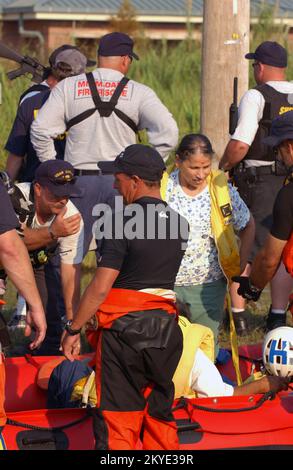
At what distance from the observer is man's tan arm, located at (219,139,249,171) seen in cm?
845

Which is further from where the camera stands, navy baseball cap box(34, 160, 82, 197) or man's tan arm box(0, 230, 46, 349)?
navy baseball cap box(34, 160, 82, 197)

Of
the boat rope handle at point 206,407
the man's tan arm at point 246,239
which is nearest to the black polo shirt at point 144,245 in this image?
the boat rope handle at point 206,407

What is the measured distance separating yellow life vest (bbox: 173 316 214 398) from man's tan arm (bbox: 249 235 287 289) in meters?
0.43

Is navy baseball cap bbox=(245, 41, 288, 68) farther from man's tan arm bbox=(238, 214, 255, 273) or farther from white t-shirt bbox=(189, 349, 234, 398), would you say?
white t-shirt bbox=(189, 349, 234, 398)

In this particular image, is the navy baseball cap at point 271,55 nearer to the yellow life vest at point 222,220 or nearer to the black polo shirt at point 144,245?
the yellow life vest at point 222,220

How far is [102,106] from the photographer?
26.2 ft

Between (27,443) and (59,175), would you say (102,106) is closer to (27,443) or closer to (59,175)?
(59,175)

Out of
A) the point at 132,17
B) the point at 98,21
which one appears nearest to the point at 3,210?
the point at 132,17

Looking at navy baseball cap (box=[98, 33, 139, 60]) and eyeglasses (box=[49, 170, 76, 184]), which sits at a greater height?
navy baseball cap (box=[98, 33, 139, 60])

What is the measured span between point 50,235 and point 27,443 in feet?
5.26

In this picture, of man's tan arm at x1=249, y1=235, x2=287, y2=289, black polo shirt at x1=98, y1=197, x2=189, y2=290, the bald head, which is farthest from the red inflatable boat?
the bald head

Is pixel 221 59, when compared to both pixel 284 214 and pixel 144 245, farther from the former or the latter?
pixel 144 245

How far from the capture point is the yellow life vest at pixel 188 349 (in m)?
6.21

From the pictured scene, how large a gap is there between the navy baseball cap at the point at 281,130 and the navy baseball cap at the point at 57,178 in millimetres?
1345
